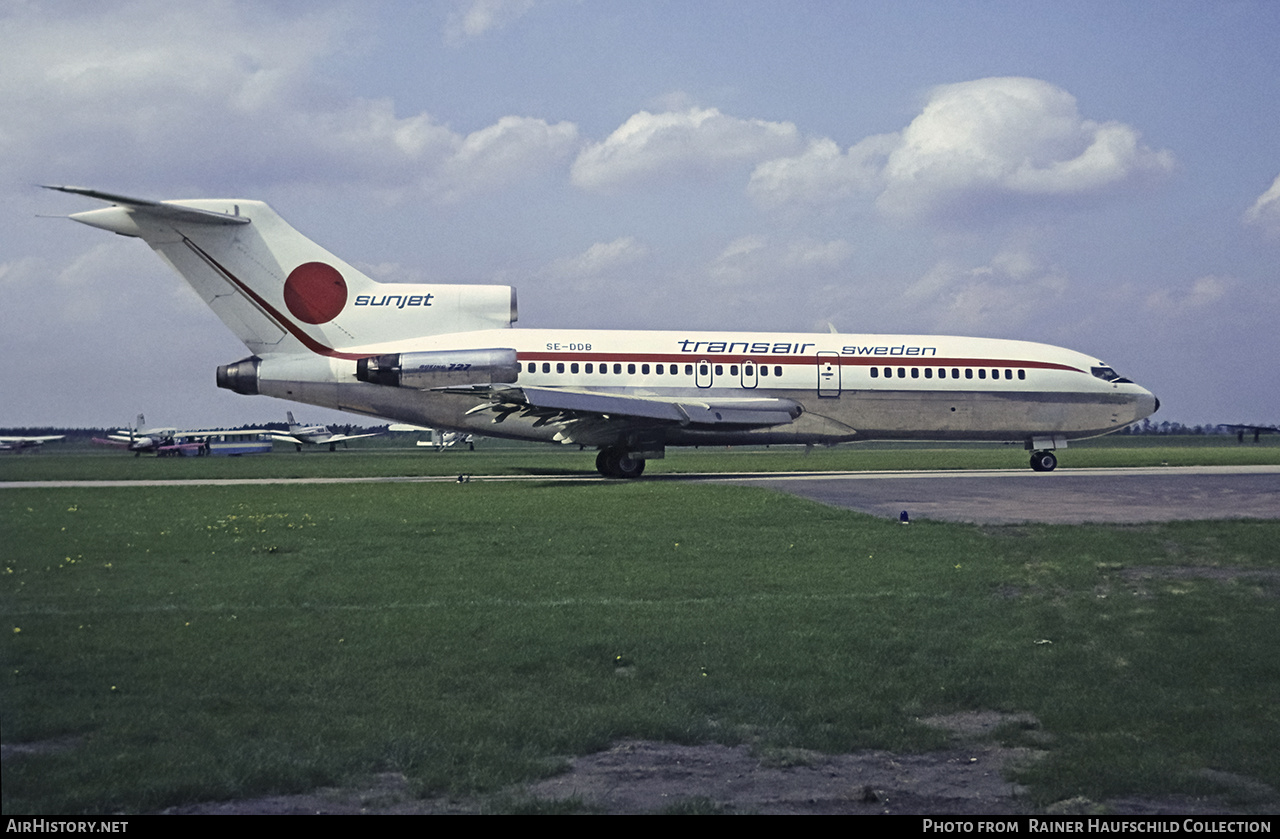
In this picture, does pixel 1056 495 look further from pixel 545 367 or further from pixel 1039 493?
pixel 545 367

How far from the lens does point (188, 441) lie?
83.0m

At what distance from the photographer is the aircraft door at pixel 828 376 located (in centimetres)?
2953

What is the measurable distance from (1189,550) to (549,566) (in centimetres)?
824

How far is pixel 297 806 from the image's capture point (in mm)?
5043

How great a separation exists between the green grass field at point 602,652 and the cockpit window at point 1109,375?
18965mm

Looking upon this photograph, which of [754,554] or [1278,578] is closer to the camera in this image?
[1278,578]

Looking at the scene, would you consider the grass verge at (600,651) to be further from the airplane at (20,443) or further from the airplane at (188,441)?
the airplane at (20,443)

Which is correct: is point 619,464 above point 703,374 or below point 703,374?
below

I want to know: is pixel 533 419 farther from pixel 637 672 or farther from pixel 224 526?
pixel 637 672

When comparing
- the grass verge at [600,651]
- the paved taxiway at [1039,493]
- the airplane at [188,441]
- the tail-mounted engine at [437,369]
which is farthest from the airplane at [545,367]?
the airplane at [188,441]

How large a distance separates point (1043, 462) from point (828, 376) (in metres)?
7.95

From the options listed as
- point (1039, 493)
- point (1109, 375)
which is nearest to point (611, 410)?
point (1039, 493)

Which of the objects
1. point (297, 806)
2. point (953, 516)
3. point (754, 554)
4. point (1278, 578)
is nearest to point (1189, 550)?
point (1278, 578)

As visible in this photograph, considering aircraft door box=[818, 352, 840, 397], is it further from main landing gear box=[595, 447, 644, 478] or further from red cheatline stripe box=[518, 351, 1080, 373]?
main landing gear box=[595, 447, 644, 478]
